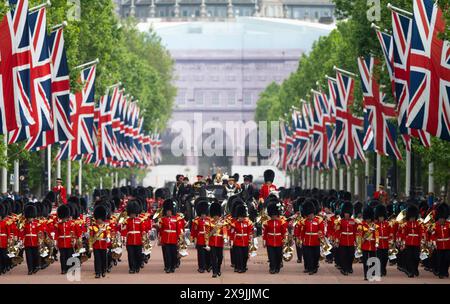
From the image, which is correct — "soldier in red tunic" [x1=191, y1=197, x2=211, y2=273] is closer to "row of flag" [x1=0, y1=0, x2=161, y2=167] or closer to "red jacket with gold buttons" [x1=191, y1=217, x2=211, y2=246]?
"red jacket with gold buttons" [x1=191, y1=217, x2=211, y2=246]

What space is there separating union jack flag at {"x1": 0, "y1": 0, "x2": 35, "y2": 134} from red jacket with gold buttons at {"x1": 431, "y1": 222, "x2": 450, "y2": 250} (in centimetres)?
1221

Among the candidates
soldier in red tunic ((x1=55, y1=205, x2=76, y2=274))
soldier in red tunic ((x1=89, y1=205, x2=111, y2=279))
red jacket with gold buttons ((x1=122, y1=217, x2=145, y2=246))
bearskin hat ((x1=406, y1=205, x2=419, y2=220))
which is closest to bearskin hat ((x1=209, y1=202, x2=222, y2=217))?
red jacket with gold buttons ((x1=122, y1=217, x2=145, y2=246))

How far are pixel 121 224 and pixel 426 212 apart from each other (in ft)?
27.3

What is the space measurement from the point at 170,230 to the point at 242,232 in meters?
1.85

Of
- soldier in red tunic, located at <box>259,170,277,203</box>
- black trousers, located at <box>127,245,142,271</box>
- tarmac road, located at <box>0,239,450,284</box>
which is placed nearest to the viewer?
tarmac road, located at <box>0,239,450,284</box>

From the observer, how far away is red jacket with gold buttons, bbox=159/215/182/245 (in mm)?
43938

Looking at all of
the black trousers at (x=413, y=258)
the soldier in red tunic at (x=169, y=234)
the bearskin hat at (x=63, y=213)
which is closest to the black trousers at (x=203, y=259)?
the soldier in red tunic at (x=169, y=234)

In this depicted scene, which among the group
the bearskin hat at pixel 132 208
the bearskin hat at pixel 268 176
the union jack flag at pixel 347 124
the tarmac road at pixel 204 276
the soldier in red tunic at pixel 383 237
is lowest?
the tarmac road at pixel 204 276

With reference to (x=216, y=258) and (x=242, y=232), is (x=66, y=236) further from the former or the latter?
(x=242, y=232)

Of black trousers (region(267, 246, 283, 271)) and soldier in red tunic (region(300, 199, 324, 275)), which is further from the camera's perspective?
black trousers (region(267, 246, 283, 271))

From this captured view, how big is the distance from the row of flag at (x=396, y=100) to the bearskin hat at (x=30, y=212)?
10478 mm

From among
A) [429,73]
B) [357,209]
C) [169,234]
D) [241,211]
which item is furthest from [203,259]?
[429,73]

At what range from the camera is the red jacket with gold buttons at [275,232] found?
145 ft

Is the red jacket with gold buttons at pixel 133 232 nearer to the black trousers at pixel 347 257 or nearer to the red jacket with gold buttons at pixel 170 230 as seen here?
the red jacket with gold buttons at pixel 170 230
